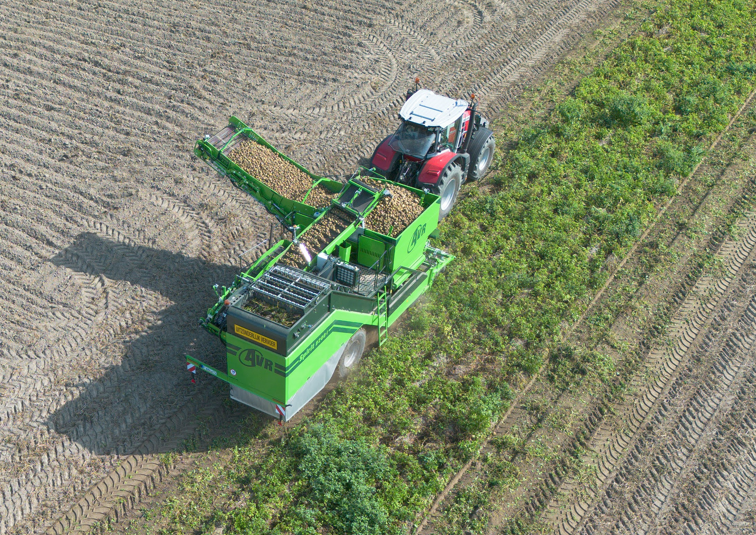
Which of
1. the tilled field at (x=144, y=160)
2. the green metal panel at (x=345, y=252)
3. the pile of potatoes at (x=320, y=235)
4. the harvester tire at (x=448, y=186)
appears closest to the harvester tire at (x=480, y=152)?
the harvester tire at (x=448, y=186)

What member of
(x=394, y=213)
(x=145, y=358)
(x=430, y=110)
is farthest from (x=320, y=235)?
(x=430, y=110)

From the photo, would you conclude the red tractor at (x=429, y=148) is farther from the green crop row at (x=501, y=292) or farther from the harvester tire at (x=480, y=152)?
the green crop row at (x=501, y=292)

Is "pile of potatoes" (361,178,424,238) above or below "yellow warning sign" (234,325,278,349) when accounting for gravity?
above

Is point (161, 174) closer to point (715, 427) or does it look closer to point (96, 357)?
point (96, 357)

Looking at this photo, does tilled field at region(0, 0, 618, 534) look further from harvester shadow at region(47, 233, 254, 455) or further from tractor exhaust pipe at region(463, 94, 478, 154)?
tractor exhaust pipe at region(463, 94, 478, 154)

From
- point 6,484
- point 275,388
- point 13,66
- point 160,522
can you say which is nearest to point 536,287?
point 275,388

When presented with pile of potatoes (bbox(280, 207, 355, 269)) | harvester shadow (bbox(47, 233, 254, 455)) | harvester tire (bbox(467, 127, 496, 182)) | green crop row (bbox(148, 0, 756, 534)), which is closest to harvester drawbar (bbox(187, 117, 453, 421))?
pile of potatoes (bbox(280, 207, 355, 269))
